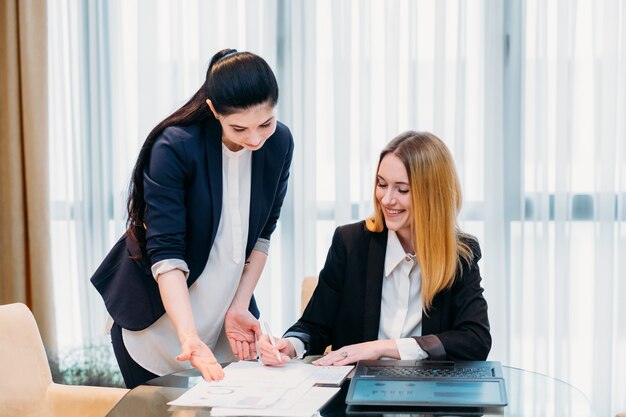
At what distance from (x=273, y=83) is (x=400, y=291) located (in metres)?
0.65

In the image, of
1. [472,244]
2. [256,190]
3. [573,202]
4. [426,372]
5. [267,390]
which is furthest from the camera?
[573,202]

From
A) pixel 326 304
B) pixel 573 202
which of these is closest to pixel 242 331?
pixel 326 304

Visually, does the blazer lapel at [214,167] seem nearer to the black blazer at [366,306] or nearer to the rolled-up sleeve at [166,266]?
the rolled-up sleeve at [166,266]

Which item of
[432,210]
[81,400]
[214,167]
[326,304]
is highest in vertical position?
[214,167]

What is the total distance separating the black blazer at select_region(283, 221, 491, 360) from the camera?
207 centimetres

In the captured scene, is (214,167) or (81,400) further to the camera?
(81,400)

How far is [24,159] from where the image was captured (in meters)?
3.68

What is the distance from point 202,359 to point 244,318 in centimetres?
37

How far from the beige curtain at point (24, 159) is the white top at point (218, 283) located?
170cm

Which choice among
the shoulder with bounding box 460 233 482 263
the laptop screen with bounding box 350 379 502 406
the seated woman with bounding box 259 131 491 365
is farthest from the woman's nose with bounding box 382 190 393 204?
the laptop screen with bounding box 350 379 502 406

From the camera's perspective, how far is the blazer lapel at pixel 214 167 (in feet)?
6.63

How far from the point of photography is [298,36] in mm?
3516

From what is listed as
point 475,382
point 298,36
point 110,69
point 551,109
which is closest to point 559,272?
point 551,109

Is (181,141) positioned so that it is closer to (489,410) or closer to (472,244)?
(472,244)
